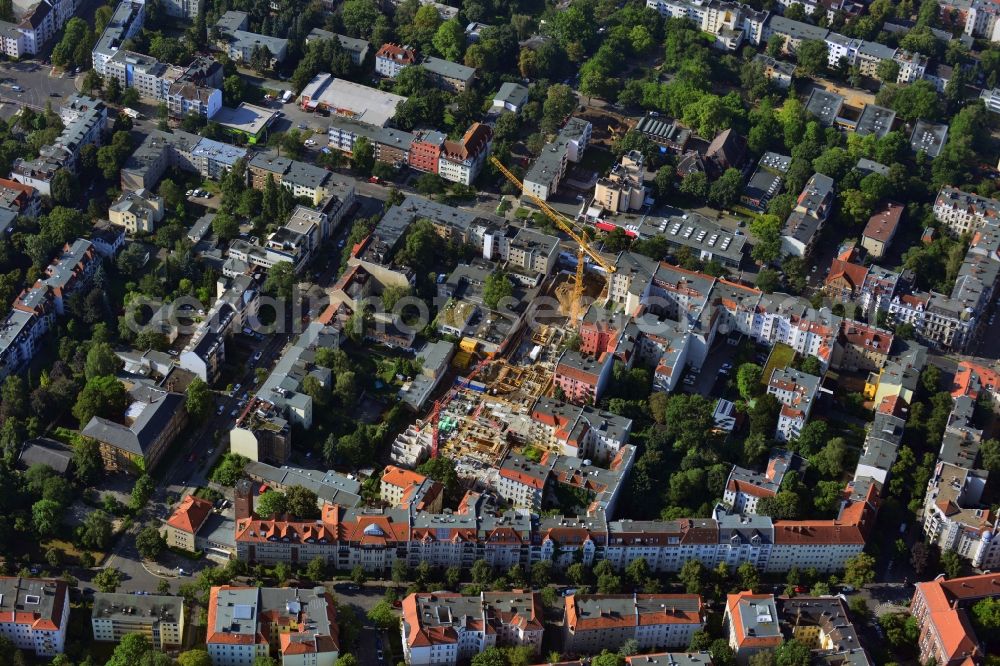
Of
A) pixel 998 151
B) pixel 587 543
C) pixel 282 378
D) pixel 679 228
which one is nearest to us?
pixel 587 543

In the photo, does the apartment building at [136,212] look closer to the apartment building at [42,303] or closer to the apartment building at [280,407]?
the apartment building at [42,303]

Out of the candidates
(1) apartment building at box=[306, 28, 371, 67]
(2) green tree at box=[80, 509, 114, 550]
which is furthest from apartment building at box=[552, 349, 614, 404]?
(1) apartment building at box=[306, 28, 371, 67]

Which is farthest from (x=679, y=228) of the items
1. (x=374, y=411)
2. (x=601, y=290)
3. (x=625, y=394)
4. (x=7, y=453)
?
(x=7, y=453)

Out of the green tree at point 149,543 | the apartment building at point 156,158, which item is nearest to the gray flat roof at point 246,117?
the apartment building at point 156,158

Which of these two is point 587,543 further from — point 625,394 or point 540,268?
point 540,268

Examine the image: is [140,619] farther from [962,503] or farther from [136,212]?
[962,503]

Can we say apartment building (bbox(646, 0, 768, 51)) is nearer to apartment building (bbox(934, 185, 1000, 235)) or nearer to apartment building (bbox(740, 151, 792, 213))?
apartment building (bbox(740, 151, 792, 213))

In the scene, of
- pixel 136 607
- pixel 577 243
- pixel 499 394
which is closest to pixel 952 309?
pixel 577 243
